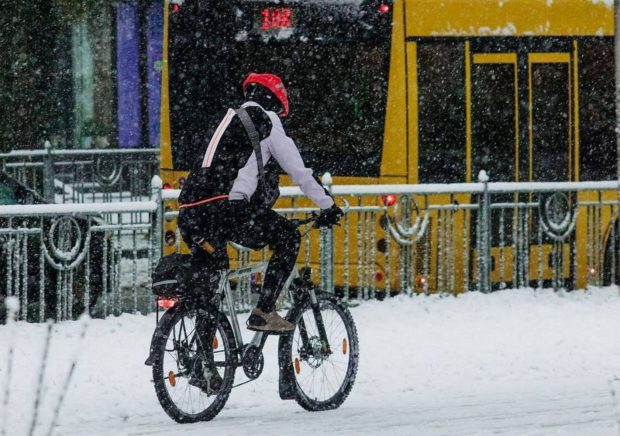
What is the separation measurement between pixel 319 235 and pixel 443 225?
123 cm

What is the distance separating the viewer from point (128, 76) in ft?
84.3

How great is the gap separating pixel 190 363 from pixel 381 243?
539 cm

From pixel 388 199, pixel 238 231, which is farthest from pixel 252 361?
pixel 388 199

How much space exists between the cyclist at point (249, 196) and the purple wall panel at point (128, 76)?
60.8 feet

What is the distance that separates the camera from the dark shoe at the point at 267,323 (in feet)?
24.2

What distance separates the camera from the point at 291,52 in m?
12.8

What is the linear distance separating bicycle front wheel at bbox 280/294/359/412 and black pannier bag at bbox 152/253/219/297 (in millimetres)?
603

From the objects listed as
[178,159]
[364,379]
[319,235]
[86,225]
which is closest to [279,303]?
[364,379]

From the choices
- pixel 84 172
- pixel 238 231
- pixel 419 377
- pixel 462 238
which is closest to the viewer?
pixel 238 231

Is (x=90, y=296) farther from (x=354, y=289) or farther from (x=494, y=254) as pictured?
(x=494, y=254)

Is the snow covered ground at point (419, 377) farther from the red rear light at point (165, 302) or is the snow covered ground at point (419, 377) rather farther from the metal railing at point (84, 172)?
the metal railing at point (84, 172)

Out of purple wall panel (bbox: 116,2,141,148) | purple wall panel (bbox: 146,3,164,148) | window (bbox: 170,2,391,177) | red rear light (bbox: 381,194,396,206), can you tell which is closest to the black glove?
red rear light (bbox: 381,194,396,206)

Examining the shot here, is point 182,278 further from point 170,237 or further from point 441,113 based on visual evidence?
point 441,113

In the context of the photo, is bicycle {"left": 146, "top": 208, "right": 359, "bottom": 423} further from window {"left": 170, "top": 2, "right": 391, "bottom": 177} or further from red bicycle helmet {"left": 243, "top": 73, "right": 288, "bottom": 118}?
window {"left": 170, "top": 2, "right": 391, "bottom": 177}
